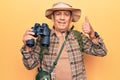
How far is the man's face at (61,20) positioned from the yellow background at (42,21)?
0.76ft

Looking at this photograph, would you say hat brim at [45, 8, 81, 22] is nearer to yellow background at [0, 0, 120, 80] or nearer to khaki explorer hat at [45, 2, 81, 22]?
khaki explorer hat at [45, 2, 81, 22]

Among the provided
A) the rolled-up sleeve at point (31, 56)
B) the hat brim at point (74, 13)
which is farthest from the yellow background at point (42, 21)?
the rolled-up sleeve at point (31, 56)

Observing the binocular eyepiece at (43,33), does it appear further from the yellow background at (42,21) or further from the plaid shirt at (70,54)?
the yellow background at (42,21)

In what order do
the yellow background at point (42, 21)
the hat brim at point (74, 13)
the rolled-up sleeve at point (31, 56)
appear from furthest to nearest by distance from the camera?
the yellow background at point (42, 21), the hat brim at point (74, 13), the rolled-up sleeve at point (31, 56)

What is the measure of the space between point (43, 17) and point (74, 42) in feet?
1.10

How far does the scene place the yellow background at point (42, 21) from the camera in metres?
2.02

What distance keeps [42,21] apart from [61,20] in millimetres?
287

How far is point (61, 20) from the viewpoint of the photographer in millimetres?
1772

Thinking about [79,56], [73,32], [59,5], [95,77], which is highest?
[59,5]

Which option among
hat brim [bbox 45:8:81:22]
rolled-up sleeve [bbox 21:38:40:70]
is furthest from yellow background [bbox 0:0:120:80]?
rolled-up sleeve [bbox 21:38:40:70]

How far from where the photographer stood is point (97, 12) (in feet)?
6.65
